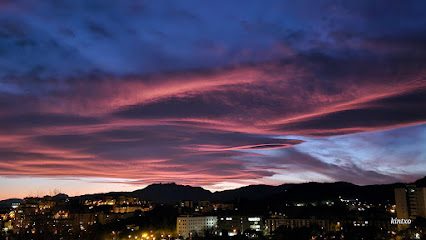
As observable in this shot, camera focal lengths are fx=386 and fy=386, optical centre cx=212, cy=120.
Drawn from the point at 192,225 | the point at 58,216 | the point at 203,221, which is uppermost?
the point at 58,216

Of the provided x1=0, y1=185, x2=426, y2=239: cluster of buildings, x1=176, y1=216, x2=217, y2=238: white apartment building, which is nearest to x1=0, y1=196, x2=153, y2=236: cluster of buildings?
x1=0, y1=185, x2=426, y2=239: cluster of buildings

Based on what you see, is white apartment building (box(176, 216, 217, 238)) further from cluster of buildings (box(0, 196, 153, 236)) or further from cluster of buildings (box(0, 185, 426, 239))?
cluster of buildings (box(0, 196, 153, 236))

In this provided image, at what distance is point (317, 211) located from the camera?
5866 centimetres

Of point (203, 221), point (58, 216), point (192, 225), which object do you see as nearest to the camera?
point (192, 225)

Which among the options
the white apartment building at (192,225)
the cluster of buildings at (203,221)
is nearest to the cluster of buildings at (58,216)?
the cluster of buildings at (203,221)

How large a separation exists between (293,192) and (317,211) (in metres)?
34.8

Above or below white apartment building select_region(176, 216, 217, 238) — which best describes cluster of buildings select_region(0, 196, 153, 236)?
above

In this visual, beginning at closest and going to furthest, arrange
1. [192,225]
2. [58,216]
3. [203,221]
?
[192,225] < [203,221] < [58,216]

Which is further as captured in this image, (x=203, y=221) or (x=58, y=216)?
(x=58, y=216)

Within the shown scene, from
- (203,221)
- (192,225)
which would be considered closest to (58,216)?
(192,225)

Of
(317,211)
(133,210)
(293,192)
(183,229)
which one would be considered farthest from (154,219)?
(293,192)

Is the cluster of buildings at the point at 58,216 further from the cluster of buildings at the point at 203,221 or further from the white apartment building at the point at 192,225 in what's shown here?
the white apartment building at the point at 192,225

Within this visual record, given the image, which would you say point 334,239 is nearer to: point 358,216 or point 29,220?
point 358,216

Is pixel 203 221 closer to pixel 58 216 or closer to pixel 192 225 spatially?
pixel 192 225
